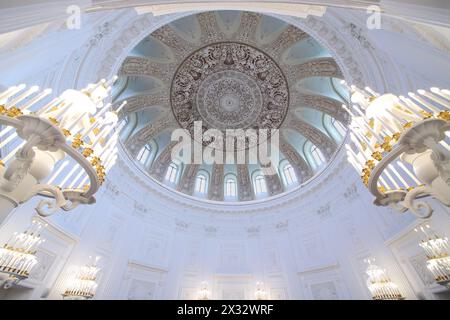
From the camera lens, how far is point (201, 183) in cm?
1642

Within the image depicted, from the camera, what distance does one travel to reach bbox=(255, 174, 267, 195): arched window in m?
16.1

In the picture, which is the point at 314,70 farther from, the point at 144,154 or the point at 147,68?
the point at 144,154

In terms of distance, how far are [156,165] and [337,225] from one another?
11.6m

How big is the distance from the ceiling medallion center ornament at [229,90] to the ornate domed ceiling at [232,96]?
0.06 metres

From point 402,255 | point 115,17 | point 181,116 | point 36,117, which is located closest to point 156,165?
point 181,116

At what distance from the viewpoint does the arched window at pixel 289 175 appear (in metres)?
15.4

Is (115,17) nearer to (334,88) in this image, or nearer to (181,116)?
(181,116)

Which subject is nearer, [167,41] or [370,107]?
[370,107]

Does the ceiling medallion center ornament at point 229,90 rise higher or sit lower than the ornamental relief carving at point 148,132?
higher

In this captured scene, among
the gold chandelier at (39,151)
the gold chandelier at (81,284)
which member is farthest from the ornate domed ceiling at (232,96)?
the gold chandelier at (39,151)

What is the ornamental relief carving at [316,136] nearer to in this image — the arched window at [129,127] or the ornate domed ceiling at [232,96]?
the ornate domed ceiling at [232,96]

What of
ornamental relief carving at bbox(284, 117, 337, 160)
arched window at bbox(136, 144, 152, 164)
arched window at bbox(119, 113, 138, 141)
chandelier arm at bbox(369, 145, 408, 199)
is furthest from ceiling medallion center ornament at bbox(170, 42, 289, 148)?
chandelier arm at bbox(369, 145, 408, 199)

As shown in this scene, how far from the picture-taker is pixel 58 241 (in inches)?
334
